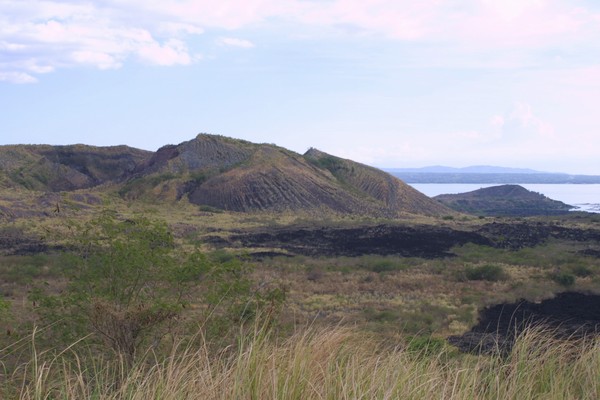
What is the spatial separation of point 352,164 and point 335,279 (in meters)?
58.4

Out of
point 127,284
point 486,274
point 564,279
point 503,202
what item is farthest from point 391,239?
point 503,202

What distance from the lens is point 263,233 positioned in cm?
4788

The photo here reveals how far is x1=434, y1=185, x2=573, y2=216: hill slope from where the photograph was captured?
4469 inches

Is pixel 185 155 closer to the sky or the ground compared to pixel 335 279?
closer to the sky

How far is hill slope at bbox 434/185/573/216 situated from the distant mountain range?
3420 centimetres

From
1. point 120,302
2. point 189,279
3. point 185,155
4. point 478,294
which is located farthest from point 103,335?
point 185,155

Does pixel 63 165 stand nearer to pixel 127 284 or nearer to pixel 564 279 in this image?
pixel 564 279

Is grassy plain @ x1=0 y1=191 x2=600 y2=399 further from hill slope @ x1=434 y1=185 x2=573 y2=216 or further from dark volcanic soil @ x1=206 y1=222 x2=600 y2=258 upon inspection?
hill slope @ x1=434 y1=185 x2=573 y2=216

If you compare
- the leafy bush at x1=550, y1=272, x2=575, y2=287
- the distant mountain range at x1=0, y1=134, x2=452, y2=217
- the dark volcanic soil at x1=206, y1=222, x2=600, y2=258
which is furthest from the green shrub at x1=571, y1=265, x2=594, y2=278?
the distant mountain range at x1=0, y1=134, x2=452, y2=217

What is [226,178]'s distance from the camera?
6838 cm

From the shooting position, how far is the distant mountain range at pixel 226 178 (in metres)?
66.8

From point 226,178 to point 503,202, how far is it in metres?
85.9

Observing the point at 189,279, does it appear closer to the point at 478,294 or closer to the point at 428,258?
the point at 478,294

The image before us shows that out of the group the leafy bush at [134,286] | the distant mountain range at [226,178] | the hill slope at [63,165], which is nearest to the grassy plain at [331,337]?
the leafy bush at [134,286]
